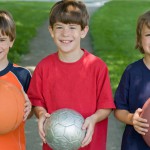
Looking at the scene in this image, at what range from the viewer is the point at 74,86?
407 centimetres

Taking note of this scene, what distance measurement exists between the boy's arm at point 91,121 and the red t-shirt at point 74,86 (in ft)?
0.20

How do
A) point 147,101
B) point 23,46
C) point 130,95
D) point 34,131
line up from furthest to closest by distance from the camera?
point 23,46 < point 34,131 < point 130,95 < point 147,101

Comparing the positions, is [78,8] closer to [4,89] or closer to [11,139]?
[4,89]

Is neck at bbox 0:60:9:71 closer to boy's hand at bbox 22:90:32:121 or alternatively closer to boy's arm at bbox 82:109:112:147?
boy's hand at bbox 22:90:32:121

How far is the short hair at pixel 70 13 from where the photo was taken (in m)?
4.06

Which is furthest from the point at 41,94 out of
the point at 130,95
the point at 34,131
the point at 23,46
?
the point at 23,46

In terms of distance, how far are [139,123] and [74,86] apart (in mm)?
710

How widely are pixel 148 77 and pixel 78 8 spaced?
0.90 meters

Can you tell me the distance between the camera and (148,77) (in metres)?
3.98

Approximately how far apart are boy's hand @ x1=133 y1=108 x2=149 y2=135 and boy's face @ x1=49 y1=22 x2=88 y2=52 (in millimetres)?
844

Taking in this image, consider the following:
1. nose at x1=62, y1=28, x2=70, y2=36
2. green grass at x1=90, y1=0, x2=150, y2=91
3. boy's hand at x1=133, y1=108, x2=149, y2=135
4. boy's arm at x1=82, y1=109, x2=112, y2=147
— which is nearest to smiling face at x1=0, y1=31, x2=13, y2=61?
nose at x1=62, y1=28, x2=70, y2=36

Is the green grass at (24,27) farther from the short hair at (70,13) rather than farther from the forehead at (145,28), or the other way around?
the forehead at (145,28)

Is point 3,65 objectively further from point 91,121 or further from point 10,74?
point 91,121

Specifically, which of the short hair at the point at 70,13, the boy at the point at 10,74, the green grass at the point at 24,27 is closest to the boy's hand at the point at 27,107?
the boy at the point at 10,74
